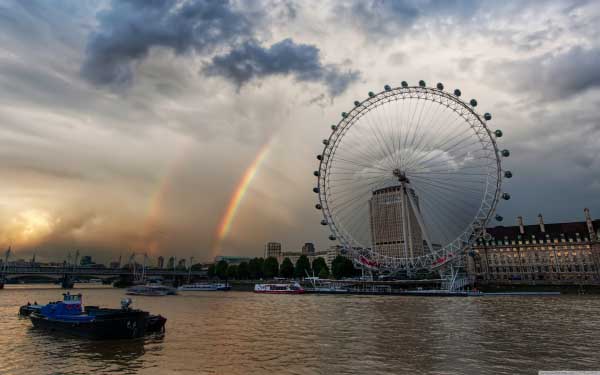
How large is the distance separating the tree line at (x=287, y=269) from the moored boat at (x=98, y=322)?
99.5 m

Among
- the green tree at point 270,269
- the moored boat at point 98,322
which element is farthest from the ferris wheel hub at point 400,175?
the green tree at point 270,269

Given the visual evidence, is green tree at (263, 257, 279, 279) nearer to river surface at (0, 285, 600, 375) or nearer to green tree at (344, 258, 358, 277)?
green tree at (344, 258, 358, 277)

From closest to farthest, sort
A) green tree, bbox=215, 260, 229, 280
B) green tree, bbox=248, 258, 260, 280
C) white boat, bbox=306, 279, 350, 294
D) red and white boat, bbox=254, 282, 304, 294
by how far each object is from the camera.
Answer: white boat, bbox=306, 279, 350, 294 < red and white boat, bbox=254, 282, 304, 294 < green tree, bbox=248, 258, 260, 280 < green tree, bbox=215, 260, 229, 280

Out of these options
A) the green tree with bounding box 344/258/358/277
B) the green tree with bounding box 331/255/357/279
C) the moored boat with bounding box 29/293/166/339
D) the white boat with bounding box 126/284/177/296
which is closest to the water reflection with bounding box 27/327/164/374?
the moored boat with bounding box 29/293/166/339

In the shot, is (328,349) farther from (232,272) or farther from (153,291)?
(232,272)

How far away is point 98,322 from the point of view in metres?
27.5

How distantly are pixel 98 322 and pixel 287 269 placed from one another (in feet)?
403

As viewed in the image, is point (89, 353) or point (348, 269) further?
point (348, 269)

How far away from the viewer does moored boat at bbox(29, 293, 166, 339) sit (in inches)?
1089

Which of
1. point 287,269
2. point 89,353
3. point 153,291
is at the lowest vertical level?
point 89,353

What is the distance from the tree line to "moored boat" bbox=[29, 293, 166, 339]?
99547 millimetres

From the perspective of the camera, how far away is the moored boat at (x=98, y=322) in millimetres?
27656

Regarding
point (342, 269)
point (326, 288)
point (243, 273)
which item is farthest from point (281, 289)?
point (243, 273)

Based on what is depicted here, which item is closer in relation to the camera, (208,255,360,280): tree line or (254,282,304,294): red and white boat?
(254,282,304,294): red and white boat
